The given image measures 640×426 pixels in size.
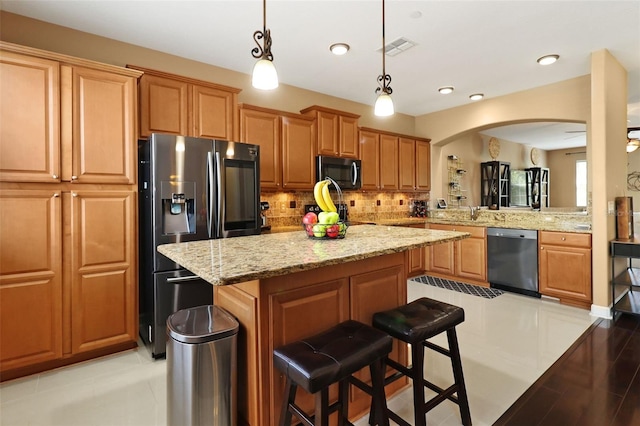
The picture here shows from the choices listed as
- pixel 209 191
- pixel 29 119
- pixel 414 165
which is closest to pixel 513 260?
pixel 414 165

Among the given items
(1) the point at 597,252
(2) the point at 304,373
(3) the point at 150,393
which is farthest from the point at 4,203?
(1) the point at 597,252

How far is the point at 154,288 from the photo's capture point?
8.75 feet

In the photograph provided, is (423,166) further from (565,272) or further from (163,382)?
(163,382)

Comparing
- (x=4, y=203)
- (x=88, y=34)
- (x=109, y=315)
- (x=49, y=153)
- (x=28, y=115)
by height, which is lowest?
(x=109, y=315)

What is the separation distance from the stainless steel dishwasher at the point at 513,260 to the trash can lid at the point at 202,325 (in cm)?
389

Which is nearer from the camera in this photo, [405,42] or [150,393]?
[150,393]

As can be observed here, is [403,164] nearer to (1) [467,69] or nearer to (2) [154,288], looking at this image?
(1) [467,69]

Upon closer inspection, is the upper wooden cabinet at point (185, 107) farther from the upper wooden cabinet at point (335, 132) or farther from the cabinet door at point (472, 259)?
the cabinet door at point (472, 259)

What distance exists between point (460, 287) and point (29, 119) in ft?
16.0

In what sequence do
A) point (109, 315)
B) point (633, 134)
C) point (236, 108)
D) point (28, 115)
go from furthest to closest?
point (633, 134) → point (236, 108) → point (109, 315) → point (28, 115)

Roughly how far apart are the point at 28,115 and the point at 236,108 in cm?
165

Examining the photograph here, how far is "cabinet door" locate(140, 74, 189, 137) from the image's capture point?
2928 millimetres

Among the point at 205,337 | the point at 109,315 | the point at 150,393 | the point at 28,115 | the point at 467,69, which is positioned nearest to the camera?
the point at 205,337

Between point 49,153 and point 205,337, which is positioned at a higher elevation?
point 49,153
